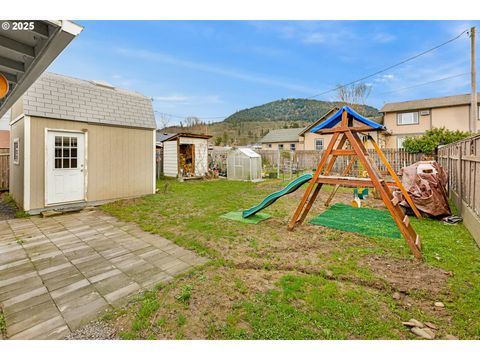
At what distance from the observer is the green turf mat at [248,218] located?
16.7ft

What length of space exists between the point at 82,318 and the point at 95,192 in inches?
220

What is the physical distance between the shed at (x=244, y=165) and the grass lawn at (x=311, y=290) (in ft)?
28.6

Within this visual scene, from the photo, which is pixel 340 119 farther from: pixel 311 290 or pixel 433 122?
pixel 433 122

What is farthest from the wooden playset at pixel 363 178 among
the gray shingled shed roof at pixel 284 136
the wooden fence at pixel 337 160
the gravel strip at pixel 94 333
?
the gray shingled shed roof at pixel 284 136

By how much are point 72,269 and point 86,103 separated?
5.49 metres

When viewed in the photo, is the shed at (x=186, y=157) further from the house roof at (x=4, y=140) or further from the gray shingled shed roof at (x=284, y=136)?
the gray shingled shed roof at (x=284, y=136)

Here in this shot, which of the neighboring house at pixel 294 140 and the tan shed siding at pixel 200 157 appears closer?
the tan shed siding at pixel 200 157

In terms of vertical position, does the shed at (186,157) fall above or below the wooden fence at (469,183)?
above

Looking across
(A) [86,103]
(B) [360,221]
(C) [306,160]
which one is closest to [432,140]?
(C) [306,160]

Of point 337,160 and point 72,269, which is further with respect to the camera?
point 337,160

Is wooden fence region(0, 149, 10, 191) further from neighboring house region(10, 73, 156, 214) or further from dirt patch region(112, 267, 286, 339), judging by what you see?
dirt patch region(112, 267, 286, 339)

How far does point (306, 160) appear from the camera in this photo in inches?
691

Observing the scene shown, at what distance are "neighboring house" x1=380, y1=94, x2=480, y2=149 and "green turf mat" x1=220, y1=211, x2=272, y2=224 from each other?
20.6 metres
